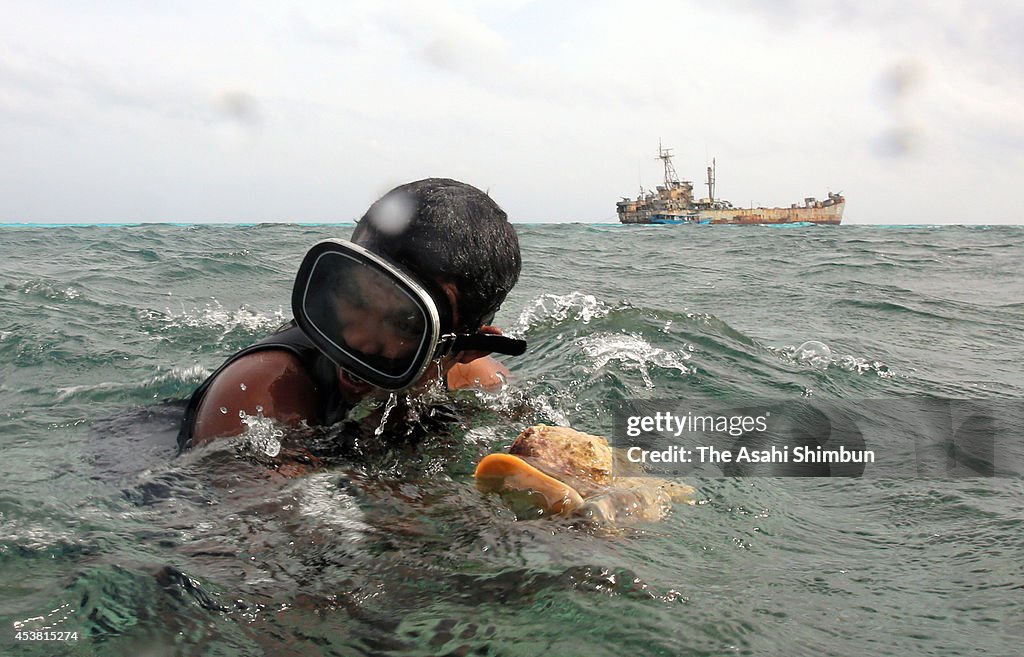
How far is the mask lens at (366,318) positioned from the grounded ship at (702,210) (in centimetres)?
5825

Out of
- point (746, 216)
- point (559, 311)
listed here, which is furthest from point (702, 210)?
point (559, 311)

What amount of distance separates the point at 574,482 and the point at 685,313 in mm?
4570

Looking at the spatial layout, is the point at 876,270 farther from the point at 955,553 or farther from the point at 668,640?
the point at 668,640

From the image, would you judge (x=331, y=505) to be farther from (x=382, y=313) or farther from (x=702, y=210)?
(x=702, y=210)

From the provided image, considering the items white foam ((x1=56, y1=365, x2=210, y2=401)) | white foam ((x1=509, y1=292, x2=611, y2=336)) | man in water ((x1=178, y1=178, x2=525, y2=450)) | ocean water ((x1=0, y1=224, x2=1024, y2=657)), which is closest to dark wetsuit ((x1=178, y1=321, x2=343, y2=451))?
man in water ((x1=178, y1=178, x2=525, y2=450))

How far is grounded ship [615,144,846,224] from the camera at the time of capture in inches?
2355

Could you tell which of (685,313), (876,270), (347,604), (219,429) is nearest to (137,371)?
(219,429)

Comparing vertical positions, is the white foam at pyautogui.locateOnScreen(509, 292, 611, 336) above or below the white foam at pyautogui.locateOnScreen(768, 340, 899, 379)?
above

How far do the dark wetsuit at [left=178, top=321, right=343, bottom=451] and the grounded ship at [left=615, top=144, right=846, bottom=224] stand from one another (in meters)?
58.1

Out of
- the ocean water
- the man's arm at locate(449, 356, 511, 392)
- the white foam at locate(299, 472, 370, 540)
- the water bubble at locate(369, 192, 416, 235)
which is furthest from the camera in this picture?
the man's arm at locate(449, 356, 511, 392)

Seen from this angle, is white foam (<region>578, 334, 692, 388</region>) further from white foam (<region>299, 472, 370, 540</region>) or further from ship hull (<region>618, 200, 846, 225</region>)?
ship hull (<region>618, 200, 846, 225</region>)

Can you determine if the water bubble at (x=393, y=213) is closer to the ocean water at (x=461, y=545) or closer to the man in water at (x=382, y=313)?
the man in water at (x=382, y=313)

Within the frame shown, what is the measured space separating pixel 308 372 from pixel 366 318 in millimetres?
357

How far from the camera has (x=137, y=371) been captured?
4.60 m
